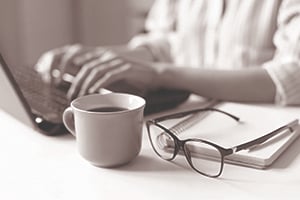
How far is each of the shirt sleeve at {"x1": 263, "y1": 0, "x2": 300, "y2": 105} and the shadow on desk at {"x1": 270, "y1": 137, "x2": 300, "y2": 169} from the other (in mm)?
Answer: 263

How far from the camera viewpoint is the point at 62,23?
8.05 ft

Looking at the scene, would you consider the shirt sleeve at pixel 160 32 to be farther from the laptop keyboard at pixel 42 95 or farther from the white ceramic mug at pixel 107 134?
the white ceramic mug at pixel 107 134

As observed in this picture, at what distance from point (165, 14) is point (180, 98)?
59cm

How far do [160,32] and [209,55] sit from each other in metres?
0.21

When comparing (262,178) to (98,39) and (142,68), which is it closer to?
(142,68)

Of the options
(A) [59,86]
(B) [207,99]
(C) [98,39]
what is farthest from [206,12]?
(C) [98,39]

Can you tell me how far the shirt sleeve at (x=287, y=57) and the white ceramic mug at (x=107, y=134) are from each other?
1.47 ft

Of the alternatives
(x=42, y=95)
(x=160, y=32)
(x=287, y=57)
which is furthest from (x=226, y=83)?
(x=160, y=32)

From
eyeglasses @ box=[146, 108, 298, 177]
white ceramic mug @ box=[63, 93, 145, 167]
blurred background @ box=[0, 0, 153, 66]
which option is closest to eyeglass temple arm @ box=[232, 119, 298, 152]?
eyeglasses @ box=[146, 108, 298, 177]

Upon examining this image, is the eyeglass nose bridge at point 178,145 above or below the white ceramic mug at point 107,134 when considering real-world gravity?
below

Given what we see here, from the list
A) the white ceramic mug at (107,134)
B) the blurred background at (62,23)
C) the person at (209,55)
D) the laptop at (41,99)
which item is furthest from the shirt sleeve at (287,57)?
the blurred background at (62,23)

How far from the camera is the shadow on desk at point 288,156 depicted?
0.69 m

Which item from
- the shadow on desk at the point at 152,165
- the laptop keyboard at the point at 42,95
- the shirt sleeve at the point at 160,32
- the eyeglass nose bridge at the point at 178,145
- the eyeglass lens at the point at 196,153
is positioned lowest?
the shirt sleeve at the point at 160,32

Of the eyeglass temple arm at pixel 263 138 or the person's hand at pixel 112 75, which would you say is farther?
the person's hand at pixel 112 75
